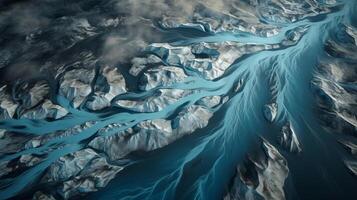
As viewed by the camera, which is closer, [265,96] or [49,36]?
[265,96]

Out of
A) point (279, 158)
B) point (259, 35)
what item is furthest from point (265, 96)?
point (259, 35)

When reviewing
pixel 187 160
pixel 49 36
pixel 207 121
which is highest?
pixel 49 36

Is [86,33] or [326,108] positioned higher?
[86,33]

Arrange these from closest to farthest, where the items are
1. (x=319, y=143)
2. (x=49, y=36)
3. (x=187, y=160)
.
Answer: (x=187, y=160)
(x=319, y=143)
(x=49, y=36)

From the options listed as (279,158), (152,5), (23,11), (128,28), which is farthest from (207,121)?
(23,11)

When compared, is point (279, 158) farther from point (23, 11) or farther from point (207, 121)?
point (23, 11)

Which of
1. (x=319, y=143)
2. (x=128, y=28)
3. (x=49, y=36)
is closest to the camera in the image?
(x=319, y=143)
